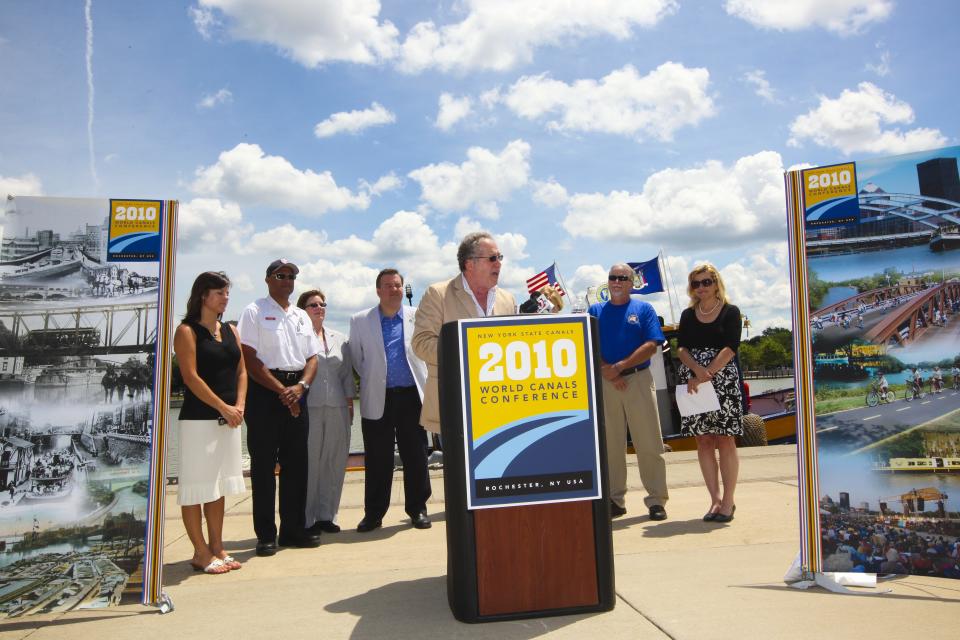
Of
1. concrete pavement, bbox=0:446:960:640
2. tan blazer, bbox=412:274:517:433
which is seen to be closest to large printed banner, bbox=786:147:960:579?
concrete pavement, bbox=0:446:960:640

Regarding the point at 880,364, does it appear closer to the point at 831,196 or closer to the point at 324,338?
the point at 831,196

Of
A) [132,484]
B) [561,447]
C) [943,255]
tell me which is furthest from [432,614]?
[943,255]

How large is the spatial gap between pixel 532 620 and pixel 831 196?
97.8 inches

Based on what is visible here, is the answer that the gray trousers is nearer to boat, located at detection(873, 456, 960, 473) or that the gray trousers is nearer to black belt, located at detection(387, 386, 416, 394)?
black belt, located at detection(387, 386, 416, 394)

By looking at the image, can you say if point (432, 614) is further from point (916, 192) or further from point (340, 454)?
point (916, 192)

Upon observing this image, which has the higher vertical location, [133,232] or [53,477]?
[133,232]

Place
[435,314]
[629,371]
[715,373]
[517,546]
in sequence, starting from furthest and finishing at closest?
1. [629,371]
2. [715,373]
3. [435,314]
4. [517,546]

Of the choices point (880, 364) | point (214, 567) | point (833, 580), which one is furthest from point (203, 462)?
point (880, 364)

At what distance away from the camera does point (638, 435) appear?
5.41 metres

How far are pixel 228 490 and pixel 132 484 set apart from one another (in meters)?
0.83

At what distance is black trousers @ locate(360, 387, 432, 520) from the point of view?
5395 mm

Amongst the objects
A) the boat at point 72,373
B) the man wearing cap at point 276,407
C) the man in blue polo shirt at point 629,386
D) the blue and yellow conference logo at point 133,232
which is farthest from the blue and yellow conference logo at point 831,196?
the boat at point 72,373

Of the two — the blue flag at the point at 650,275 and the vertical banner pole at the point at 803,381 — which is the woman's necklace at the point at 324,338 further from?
the blue flag at the point at 650,275

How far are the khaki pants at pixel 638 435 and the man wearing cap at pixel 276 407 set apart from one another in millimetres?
2284
